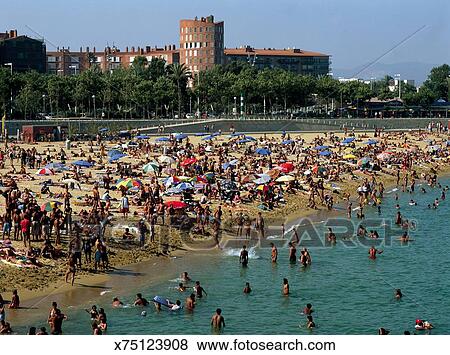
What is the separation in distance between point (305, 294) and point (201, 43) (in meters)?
75.9

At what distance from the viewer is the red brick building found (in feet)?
278

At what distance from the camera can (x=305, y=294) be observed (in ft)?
79.9

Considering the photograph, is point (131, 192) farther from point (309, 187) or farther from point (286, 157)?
point (286, 157)

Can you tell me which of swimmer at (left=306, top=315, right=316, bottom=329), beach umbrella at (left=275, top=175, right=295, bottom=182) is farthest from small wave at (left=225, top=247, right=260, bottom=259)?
beach umbrella at (left=275, top=175, right=295, bottom=182)

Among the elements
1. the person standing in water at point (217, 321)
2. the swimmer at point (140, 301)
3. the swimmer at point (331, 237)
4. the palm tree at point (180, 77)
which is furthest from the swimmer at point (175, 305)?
the palm tree at point (180, 77)

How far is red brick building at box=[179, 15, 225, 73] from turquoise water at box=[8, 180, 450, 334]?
52.6 metres

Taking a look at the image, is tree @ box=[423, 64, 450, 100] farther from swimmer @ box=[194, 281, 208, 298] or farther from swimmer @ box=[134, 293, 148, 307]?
swimmer @ box=[134, 293, 148, 307]

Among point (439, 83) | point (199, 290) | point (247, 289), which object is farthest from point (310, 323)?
point (439, 83)

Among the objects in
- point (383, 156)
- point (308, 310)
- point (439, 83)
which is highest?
point (439, 83)

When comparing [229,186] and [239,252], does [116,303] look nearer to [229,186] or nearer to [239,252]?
[239,252]

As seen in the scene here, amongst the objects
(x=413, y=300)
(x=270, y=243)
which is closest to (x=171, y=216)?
(x=270, y=243)

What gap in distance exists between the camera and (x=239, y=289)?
24.6 m

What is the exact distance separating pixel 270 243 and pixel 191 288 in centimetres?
758

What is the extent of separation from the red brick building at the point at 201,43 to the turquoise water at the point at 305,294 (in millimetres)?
52561
